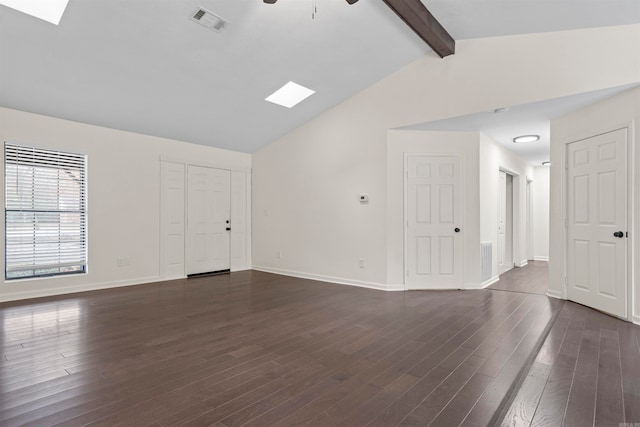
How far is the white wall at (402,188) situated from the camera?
5.14m

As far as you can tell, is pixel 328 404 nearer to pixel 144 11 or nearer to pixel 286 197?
pixel 144 11

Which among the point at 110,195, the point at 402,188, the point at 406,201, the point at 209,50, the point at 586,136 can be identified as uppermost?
the point at 209,50

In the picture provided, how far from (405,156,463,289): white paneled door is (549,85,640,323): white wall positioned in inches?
49.2

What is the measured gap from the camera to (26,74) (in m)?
3.86

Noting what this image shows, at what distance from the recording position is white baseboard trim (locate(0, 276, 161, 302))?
14.8 ft

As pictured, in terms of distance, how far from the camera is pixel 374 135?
5449 millimetres

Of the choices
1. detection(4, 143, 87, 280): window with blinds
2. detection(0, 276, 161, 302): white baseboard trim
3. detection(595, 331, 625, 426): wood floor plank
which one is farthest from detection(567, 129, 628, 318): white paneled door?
detection(4, 143, 87, 280): window with blinds

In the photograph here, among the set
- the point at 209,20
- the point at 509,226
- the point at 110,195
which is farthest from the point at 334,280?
the point at 509,226

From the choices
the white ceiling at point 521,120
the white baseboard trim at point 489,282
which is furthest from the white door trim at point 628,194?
the white baseboard trim at point 489,282

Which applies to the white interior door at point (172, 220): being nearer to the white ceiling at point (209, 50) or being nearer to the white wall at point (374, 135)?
the white ceiling at point (209, 50)

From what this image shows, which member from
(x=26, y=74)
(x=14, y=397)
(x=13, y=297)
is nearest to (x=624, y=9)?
(x=14, y=397)

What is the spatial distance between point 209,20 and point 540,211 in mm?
8624

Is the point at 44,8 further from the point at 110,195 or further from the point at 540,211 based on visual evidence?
the point at 540,211

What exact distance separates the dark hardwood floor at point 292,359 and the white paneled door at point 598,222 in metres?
0.35
